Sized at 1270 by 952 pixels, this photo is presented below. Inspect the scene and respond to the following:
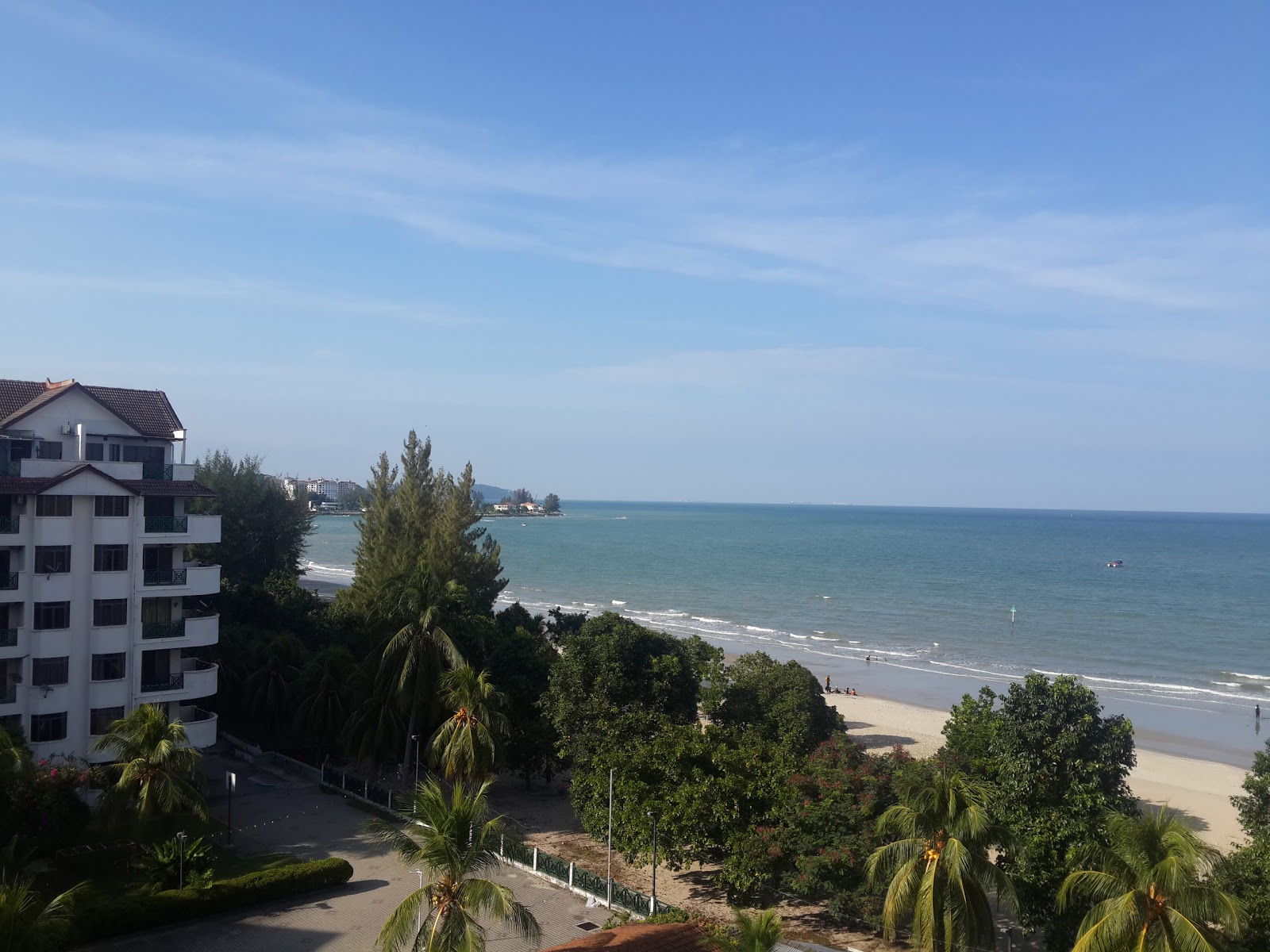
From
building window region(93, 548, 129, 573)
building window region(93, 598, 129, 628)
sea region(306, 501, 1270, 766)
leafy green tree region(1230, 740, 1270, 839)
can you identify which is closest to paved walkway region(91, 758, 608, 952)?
building window region(93, 598, 129, 628)

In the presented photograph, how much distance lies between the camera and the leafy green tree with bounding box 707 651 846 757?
31.0m

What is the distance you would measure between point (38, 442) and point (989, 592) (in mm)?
94988

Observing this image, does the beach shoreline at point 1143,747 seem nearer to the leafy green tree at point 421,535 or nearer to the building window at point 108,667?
the leafy green tree at point 421,535

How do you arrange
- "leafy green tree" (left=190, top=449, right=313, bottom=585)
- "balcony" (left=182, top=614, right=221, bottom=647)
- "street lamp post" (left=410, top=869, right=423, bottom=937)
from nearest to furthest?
1. "street lamp post" (left=410, top=869, right=423, bottom=937)
2. "balcony" (left=182, top=614, right=221, bottom=647)
3. "leafy green tree" (left=190, top=449, right=313, bottom=585)

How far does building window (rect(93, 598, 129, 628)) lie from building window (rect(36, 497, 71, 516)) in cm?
294

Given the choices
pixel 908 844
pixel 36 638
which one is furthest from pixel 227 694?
pixel 908 844

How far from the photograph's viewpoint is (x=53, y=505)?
2959cm

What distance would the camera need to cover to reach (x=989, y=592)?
105 meters

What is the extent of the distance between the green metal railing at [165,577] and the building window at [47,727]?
4649 millimetres

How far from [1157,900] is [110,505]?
30056mm

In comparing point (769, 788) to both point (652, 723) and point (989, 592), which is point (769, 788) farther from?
point (989, 592)

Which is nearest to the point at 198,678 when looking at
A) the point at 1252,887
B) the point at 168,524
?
the point at 168,524

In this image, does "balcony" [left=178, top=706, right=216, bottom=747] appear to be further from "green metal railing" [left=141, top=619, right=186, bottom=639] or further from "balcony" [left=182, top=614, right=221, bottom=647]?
"green metal railing" [left=141, top=619, right=186, bottom=639]

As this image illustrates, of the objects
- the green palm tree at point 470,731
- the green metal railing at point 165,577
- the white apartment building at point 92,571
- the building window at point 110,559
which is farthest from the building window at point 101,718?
the green palm tree at point 470,731
